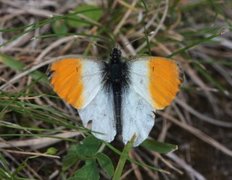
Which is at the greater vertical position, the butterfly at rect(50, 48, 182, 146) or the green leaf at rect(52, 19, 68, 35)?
the green leaf at rect(52, 19, 68, 35)

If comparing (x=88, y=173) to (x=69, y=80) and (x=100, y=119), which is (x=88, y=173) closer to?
(x=100, y=119)

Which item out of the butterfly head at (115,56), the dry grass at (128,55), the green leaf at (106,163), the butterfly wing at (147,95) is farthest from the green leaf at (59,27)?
the green leaf at (106,163)

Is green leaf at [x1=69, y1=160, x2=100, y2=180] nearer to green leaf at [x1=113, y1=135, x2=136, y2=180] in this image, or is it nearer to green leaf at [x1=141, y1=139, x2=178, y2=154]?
green leaf at [x1=113, y1=135, x2=136, y2=180]

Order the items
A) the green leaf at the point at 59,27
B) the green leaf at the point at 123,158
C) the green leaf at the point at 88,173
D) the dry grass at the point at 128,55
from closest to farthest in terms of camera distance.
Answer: the green leaf at the point at 123,158
the green leaf at the point at 88,173
the dry grass at the point at 128,55
the green leaf at the point at 59,27

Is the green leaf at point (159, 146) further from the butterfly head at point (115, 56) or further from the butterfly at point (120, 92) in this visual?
the butterfly head at point (115, 56)

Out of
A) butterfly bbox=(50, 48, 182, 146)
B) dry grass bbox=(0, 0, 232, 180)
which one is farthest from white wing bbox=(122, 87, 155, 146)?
dry grass bbox=(0, 0, 232, 180)

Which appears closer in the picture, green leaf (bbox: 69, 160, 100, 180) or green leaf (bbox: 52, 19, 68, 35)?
green leaf (bbox: 69, 160, 100, 180)

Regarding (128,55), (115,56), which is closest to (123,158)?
(115,56)

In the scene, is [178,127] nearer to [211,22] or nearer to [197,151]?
[197,151]
